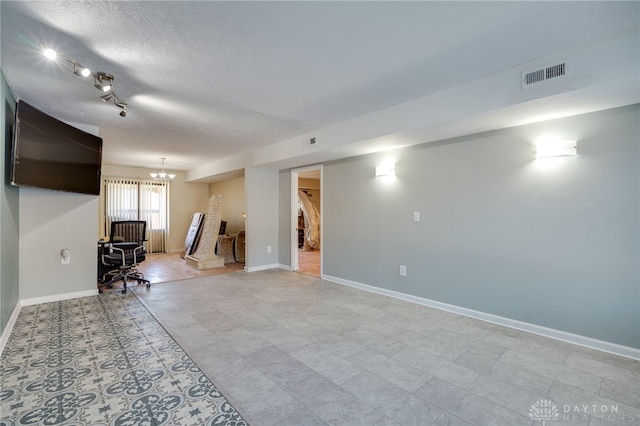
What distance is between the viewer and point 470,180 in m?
3.50

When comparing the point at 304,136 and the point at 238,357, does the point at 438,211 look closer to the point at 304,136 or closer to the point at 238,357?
the point at 304,136

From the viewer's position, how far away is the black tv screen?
113 inches

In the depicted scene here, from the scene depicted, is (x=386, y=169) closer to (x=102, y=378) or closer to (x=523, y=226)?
(x=523, y=226)

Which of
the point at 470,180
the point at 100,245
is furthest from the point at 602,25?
the point at 100,245

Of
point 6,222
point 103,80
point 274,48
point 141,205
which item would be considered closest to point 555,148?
point 274,48

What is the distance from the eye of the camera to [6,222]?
9.90 ft

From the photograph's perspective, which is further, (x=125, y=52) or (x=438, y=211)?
(x=438, y=211)

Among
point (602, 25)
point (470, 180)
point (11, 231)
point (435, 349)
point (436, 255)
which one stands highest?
point (602, 25)

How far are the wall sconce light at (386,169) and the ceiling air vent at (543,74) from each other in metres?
1.96

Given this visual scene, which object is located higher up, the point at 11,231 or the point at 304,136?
the point at 304,136

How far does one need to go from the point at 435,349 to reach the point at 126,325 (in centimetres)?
322

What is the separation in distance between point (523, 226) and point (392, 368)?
2.07 metres

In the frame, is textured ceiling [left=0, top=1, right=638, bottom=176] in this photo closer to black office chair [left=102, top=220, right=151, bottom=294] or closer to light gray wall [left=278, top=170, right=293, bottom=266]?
black office chair [left=102, top=220, right=151, bottom=294]

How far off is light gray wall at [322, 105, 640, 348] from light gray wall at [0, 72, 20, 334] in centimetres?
424
